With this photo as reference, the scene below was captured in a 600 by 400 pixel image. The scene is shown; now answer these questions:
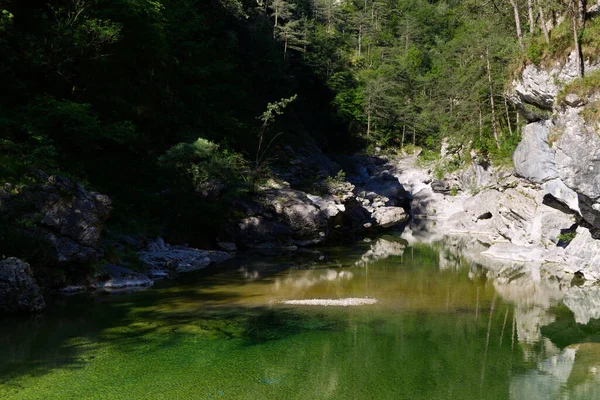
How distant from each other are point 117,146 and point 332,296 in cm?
1615

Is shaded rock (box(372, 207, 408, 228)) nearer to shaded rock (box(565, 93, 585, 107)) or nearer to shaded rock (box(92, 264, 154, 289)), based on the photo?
shaded rock (box(565, 93, 585, 107))

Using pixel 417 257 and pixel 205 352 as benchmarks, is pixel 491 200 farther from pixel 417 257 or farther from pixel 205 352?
pixel 205 352

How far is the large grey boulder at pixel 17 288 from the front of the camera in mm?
12211

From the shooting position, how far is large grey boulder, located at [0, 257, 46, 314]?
1221cm

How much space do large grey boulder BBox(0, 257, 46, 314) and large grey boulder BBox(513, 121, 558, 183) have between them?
59.2 feet

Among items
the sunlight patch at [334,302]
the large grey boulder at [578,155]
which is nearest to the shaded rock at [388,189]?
the large grey boulder at [578,155]

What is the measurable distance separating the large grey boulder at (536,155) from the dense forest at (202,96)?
2718mm

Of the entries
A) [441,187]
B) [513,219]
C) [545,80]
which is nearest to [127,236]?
[545,80]

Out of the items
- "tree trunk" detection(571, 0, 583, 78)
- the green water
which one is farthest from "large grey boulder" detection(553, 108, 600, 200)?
the green water

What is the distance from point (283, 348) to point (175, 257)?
1141cm

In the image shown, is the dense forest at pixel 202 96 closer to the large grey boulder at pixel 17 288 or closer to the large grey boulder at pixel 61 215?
the large grey boulder at pixel 61 215

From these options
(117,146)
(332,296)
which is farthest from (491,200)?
(117,146)

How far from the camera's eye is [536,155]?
64.6 feet

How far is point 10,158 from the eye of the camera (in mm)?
15945
